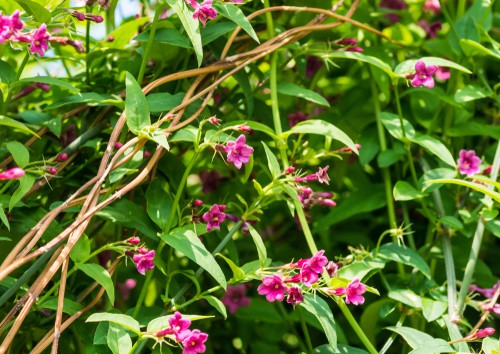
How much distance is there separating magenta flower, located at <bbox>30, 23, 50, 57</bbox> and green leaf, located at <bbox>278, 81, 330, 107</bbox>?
0.46 m

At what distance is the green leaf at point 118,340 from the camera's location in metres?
1.08

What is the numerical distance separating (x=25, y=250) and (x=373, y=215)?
3.26ft

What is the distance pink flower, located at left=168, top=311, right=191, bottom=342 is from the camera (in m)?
1.03

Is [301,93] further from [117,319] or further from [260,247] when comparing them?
[117,319]

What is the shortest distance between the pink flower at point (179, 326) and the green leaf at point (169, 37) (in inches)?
18.9

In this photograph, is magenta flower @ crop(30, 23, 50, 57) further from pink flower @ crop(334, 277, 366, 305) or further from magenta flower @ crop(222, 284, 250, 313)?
magenta flower @ crop(222, 284, 250, 313)

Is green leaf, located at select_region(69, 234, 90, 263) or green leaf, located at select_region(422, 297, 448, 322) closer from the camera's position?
green leaf, located at select_region(69, 234, 90, 263)

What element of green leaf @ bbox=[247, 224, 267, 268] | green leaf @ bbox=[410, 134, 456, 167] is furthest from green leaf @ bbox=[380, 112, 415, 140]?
green leaf @ bbox=[247, 224, 267, 268]

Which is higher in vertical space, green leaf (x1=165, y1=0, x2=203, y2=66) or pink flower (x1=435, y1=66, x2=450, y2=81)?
green leaf (x1=165, y1=0, x2=203, y2=66)

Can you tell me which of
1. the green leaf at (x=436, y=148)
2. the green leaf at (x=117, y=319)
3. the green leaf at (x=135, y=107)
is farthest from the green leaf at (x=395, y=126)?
the green leaf at (x=117, y=319)

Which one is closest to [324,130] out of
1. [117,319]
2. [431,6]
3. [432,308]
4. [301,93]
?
[301,93]

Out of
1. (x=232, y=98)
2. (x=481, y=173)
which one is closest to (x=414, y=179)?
(x=481, y=173)

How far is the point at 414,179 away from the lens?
58.1 inches

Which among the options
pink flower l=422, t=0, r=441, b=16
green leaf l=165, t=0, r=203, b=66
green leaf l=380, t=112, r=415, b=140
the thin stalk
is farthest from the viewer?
pink flower l=422, t=0, r=441, b=16
